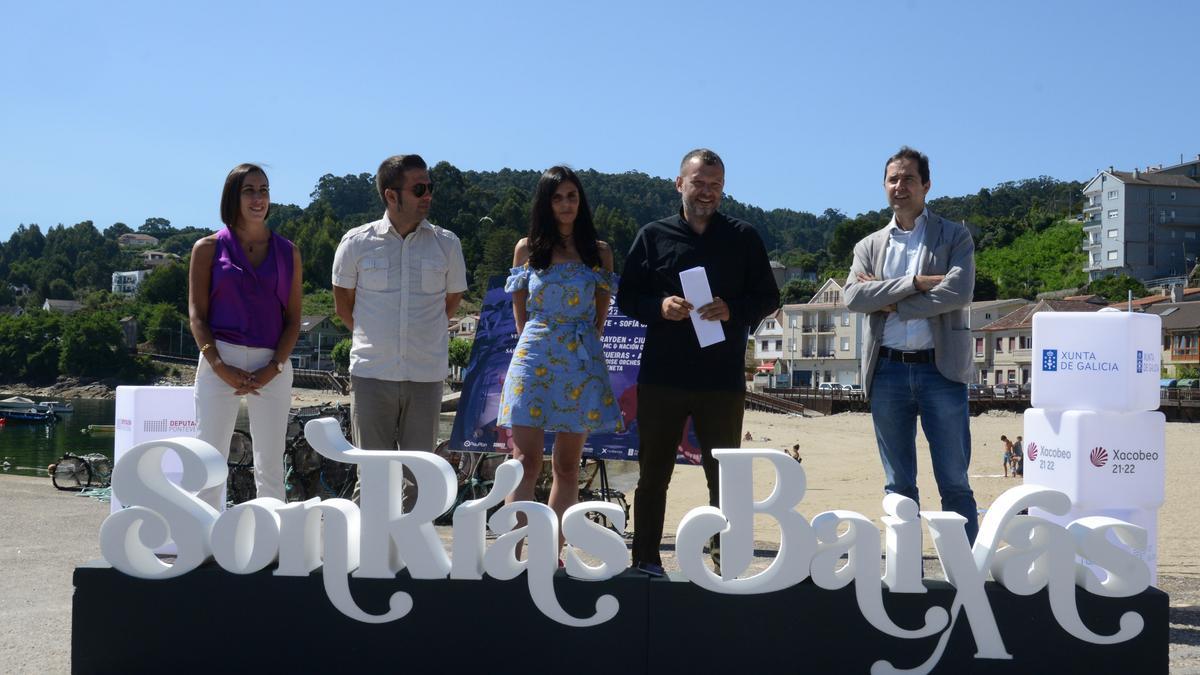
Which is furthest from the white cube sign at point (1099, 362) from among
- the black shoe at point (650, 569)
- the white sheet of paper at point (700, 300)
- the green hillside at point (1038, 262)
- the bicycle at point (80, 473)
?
the green hillside at point (1038, 262)

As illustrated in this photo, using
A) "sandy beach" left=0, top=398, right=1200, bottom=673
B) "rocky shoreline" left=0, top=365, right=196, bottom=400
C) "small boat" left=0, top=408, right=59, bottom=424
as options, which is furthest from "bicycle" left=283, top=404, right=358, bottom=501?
"rocky shoreline" left=0, top=365, right=196, bottom=400

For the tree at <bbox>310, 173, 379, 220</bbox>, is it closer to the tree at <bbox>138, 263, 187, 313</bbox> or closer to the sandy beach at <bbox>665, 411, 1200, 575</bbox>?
the tree at <bbox>138, 263, 187, 313</bbox>

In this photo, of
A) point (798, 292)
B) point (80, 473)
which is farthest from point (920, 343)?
point (798, 292)

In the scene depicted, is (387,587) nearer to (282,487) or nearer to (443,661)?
(443,661)

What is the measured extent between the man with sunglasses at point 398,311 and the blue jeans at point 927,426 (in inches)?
83.9

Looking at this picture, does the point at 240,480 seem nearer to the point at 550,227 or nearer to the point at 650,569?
the point at 550,227

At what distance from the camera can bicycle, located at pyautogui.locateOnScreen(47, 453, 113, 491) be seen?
46.2ft

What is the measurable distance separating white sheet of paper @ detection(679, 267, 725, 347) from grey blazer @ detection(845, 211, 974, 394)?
895mm

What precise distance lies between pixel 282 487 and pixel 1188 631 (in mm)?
4245

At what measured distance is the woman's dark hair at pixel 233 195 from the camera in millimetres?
5074

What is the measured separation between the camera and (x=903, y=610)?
380 cm

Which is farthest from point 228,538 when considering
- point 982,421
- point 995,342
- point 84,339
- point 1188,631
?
point 84,339

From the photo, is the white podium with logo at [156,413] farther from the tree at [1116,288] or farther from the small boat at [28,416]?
the tree at [1116,288]

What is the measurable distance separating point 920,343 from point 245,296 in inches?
127
